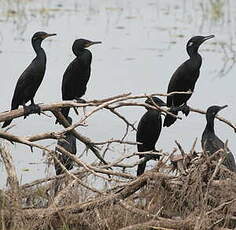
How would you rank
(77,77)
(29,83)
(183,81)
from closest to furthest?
(29,83) < (183,81) < (77,77)

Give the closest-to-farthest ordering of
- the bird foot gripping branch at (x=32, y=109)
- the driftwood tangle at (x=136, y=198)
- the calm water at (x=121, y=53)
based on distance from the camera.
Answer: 1. the driftwood tangle at (x=136, y=198)
2. the bird foot gripping branch at (x=32, y=109)
3. the calm water at (x=121, y=53)

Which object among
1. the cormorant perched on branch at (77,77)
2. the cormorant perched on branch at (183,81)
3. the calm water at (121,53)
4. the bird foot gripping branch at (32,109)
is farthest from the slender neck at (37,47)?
the cormorant perched on branch at (183,81)

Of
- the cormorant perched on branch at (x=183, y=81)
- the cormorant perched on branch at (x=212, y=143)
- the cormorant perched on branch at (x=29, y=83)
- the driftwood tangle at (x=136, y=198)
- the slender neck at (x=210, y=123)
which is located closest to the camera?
the driftwood tangle at (x=136, y=198)

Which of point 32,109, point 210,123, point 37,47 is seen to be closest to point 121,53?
point 37,47

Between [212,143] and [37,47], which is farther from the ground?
[37,47]

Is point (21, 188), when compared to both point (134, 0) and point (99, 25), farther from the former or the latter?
point (134, 0)

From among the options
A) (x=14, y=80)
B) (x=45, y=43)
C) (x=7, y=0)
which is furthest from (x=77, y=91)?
(x=7, y=0)

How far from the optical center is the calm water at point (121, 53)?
10570mm

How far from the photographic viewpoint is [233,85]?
12719 millimetres

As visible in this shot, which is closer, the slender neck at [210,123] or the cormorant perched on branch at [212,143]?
the cormorant perched on branch at [212,143]

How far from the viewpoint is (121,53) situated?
14273 millimetres

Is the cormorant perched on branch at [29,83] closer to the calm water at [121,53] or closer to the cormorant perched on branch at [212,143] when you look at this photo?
the calm water at [121,53]

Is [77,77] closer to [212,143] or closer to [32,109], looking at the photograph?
[32,109]

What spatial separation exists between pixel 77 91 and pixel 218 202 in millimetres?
2443
